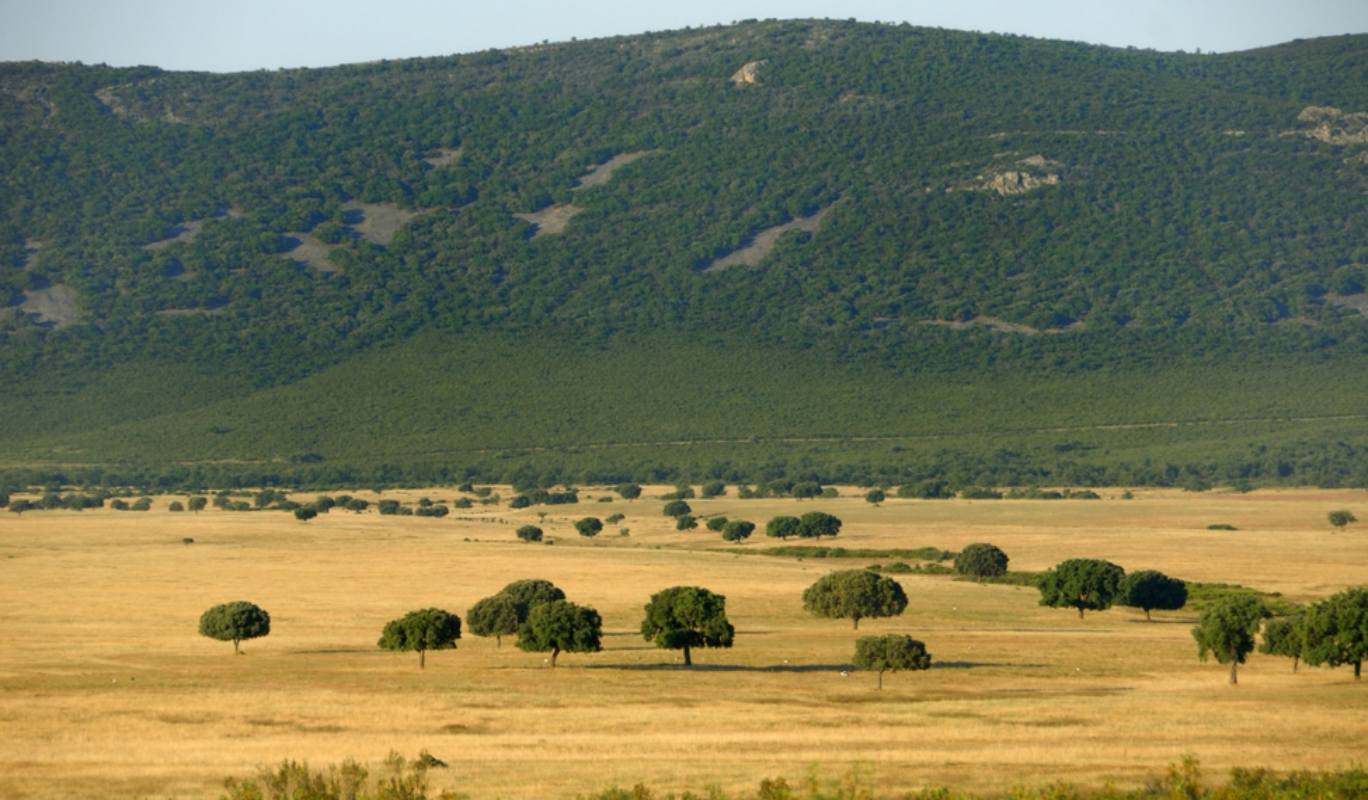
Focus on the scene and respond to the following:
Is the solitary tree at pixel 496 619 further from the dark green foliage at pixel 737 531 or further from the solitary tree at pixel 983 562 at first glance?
the dark green foliage at pixel 737 531

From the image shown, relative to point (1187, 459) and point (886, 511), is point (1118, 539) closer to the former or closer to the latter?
point (886, 511)

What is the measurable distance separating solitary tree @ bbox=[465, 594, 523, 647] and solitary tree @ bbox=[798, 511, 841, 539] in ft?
138

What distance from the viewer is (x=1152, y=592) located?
261 feet

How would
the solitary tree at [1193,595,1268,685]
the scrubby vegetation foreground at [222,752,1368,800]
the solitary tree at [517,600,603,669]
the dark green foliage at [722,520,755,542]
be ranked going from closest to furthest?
the scrubby vegetation foreground at [222,752,1368,800]
the solitary tree at [1193,595,1268,685]
the solitary tree at [517,600,603,669]
the dark green foliage at [722,520,755,542]

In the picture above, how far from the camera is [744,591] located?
85.0 meters

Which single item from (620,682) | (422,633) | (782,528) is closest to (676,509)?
(782,528)

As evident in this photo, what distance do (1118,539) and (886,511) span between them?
25043 millimetres

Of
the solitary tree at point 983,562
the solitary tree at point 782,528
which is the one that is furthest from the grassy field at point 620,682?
the solitary tree at point 983,562

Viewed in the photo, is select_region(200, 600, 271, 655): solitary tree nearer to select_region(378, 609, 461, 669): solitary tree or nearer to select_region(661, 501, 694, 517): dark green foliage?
select_region(378, 609, 461, 669): solitary tree

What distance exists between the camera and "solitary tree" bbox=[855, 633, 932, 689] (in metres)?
59.9

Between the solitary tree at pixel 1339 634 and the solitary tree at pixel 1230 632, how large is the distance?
1739mm

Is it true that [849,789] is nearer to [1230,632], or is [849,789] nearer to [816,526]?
[1230,632]

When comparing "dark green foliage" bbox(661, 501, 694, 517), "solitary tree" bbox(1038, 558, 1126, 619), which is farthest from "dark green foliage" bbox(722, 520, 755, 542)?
"solitary tree" bbox(1038, 558, 1126, 619)

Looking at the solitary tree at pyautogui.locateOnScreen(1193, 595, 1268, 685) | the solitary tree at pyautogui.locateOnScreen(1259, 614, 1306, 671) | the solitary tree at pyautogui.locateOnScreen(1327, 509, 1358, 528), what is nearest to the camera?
the solitary tree at pyautogui.locateOnScreen(1193, 595, 1268, 685)
